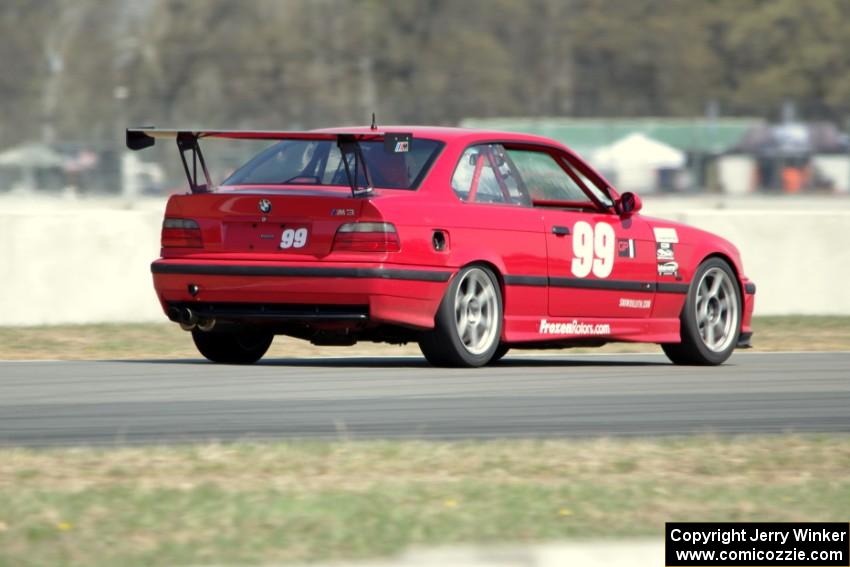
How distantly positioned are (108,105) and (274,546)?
182 feet

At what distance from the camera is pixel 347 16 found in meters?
66.8

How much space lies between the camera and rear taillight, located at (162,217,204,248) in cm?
958

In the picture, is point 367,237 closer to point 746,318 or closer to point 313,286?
point 313,286

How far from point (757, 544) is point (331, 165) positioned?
543 centimetres

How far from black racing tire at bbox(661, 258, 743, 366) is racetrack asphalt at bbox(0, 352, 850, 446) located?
0.19 meters

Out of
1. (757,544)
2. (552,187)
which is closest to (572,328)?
(552,187)

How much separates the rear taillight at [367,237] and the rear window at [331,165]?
1.25 feet

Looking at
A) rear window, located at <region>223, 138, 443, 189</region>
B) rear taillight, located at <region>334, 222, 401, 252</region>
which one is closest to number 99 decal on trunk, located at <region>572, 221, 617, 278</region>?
rear window, located at <region>223, 138, 443, 189</region>

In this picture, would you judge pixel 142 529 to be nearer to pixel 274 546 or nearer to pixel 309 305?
pixel 274 546

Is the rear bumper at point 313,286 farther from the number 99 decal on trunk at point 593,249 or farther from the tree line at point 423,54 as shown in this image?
the tree line at point 423,54

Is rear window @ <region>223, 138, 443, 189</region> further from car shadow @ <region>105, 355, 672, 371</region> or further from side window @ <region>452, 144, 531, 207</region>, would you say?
car shadow @ <region>105, 355, 672, 371</region>

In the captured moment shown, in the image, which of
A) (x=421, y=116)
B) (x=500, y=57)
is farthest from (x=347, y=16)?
(x=421, y=116)

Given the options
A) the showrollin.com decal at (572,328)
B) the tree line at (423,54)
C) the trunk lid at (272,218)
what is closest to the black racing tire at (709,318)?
the showrollin.com decal at (572,328)

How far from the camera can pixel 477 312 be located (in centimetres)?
972
